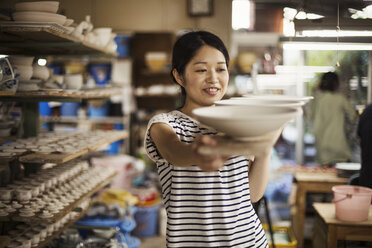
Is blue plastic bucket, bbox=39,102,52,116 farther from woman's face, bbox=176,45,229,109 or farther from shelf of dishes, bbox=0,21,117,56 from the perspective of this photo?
woman's face, bbox=176,45,229,109

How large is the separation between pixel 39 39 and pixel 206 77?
1.79 m

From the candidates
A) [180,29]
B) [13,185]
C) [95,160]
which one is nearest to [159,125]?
[13,185]

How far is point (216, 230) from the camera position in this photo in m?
1.59

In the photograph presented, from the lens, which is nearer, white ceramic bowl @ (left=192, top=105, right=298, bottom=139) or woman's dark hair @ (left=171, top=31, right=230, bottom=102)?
white ceramic bowl @ (left=192, top=105, right=298, bottom=139)

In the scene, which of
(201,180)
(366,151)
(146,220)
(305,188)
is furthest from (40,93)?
(305,188)

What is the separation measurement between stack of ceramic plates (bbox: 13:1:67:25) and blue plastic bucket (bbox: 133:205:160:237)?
301 centimetres

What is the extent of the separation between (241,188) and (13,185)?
1.82 m

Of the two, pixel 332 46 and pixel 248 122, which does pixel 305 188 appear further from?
pixel 248 122

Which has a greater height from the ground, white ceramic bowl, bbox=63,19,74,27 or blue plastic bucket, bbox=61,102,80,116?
white ceramic bowl, bbox=63,19,74,27

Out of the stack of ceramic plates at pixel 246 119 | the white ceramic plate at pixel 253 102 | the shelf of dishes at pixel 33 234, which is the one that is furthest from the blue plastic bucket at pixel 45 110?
the stack of ceramic plates at pixel 246 119

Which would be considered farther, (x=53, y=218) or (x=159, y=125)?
(x=53, y=218)

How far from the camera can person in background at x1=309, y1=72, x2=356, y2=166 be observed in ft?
17.9

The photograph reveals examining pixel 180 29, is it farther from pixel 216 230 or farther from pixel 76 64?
pixel 216 230

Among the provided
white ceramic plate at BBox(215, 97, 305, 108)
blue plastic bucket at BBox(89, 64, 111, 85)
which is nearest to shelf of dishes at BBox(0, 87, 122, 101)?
white ceramic plate at BBox(215, 97, 305, 108)
